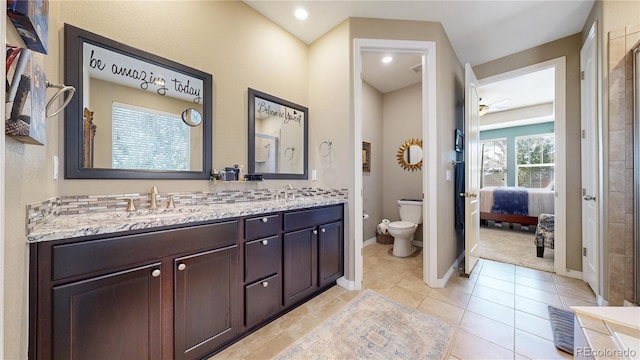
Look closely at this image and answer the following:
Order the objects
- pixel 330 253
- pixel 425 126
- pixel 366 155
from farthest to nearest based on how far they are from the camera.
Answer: pixel 366 155
pixel 425 126
pixel 330 253

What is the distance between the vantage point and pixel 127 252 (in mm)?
1031

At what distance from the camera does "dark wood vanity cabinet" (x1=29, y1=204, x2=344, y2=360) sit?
2.88ft

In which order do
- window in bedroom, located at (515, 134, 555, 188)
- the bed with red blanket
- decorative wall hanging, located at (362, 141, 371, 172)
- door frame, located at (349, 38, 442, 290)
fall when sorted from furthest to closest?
window in bedroom, located at (515, 134, 555, 188), the bed with red blanket, decorative wall hanging, located at (362, 141, 371, 172), door frame, located at (349, 38, 442, 290)

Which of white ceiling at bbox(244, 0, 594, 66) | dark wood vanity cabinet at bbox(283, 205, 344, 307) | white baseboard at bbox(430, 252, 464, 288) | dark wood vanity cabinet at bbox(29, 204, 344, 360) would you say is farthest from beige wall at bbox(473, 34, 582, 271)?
dark wood vanity cabinet at bbox(29, 204, 344, 360)

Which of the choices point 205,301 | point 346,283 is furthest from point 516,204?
point 205,301

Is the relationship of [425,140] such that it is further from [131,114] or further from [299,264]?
[131,114]

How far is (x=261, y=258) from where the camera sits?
1570 mm

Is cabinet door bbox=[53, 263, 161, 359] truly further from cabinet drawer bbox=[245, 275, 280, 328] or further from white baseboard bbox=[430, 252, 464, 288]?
white baseboard bbox=[430, 252, 464, 288]

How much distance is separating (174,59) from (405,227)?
2945mm

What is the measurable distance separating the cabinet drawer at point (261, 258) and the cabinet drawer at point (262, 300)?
0.06 metres

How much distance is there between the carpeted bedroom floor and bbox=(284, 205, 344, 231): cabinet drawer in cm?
243

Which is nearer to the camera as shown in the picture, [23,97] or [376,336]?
[23,97]

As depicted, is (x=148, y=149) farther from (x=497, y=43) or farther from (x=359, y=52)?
(x=497, y=43)

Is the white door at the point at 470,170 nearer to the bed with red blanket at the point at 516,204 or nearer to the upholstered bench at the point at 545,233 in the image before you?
the upholstered bench at the point at 545,233
